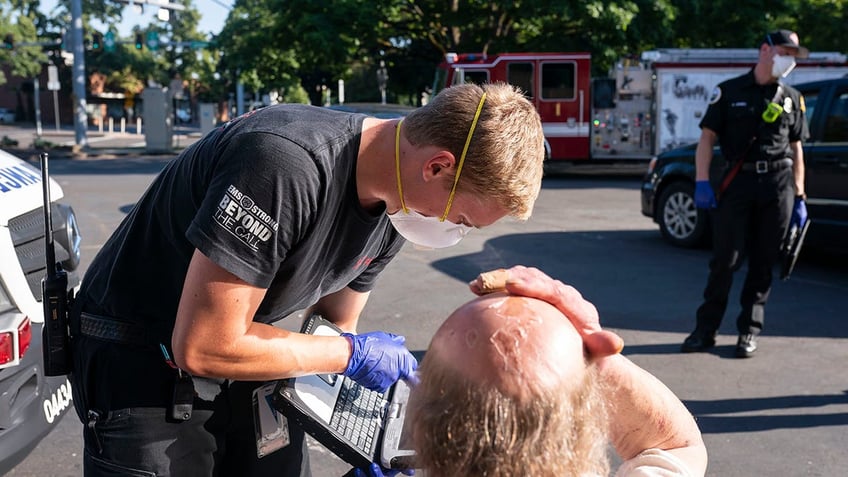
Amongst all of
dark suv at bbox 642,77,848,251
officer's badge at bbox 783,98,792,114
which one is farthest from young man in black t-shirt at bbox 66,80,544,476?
dark suv at bbox 642,77,848,251

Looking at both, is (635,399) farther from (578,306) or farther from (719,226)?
(719,226)

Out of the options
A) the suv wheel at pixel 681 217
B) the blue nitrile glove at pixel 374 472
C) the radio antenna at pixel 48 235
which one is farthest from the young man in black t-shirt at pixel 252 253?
the suv wheel at pixel 681 217

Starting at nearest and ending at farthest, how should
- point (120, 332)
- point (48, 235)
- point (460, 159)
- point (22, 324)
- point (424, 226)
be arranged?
point (460, 159)
point (120, 332)
point (48, 235)
point (424, 226)
point (22, 324)

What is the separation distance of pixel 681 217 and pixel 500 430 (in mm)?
8824

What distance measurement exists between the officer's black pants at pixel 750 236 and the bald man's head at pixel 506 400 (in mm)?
4519

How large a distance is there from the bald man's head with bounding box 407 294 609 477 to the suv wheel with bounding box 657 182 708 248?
8.49 m

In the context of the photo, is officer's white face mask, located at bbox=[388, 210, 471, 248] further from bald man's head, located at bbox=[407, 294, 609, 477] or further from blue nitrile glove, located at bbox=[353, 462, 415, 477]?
bald man's head, located at bbox=[407, 294, 609, 477]

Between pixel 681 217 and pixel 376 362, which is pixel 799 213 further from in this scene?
pixel 376 362

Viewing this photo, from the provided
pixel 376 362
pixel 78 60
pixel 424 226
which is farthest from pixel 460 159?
pixel 78 60

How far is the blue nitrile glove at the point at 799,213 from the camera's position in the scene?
5.57 m

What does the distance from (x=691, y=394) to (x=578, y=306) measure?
3783mm

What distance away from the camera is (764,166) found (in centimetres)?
526

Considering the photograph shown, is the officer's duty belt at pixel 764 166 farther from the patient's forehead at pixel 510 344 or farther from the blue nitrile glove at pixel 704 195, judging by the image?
the patient's forehead at pixel 510 344

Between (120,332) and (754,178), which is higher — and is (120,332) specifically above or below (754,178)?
below
